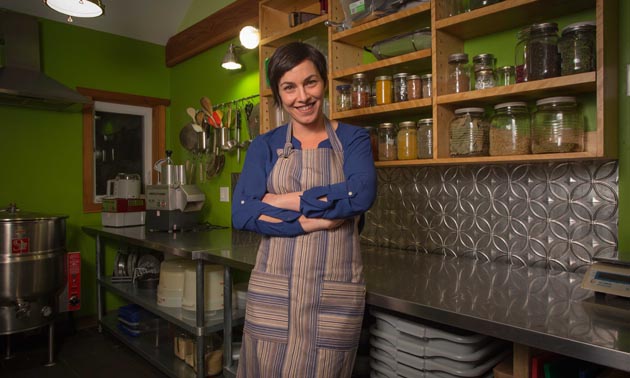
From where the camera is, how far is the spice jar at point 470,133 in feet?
5.14

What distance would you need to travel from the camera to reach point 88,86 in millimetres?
3459

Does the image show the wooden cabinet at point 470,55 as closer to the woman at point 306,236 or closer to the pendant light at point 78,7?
the woman at point 306,236

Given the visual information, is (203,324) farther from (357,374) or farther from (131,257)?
Result: (131,257)

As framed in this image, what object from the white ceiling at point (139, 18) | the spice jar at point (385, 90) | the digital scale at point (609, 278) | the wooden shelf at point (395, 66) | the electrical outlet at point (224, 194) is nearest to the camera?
the digital scale at point (609, 278)

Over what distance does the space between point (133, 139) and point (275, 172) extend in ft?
9.72

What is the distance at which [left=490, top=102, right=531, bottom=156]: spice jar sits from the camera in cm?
148

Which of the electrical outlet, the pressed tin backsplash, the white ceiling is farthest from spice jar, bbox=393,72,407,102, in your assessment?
the white ceiling

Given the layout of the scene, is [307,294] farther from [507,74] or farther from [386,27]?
[386,27]

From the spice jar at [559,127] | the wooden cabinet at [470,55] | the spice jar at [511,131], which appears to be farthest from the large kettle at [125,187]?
the spice jar at [559,127]

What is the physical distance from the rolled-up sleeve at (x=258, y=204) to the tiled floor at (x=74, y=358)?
1.84m

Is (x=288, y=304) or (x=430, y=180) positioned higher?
(x=430, y=180)

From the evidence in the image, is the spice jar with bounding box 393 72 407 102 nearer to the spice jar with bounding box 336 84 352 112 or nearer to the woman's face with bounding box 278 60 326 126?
the spice jar with bounding box 336 84 352 112

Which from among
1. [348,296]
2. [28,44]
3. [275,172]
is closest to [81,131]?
[28,44]

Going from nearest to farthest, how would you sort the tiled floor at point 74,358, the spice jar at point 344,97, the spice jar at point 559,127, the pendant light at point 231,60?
1. the spice jar at point 559,127
2. the spice jar at point 344,97
3. the tiled floor at point 74,358
4. the pendant light at point 231,60
